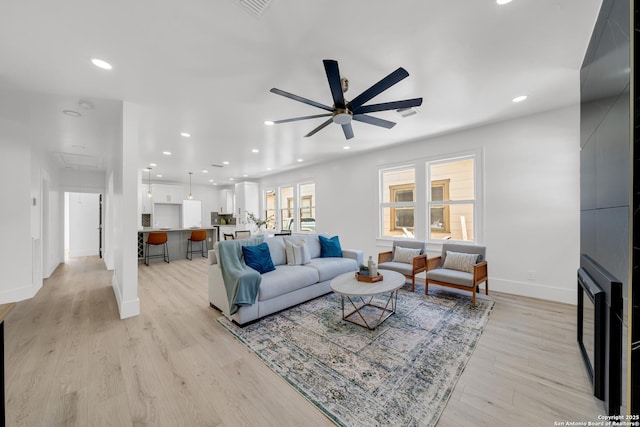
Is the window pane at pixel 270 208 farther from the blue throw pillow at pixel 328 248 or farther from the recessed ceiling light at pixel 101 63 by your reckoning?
the recessed ceiling light at pixel 101 63

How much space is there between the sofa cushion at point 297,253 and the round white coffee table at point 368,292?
0.90m

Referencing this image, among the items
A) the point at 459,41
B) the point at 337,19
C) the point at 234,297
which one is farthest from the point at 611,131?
the point at 234,297

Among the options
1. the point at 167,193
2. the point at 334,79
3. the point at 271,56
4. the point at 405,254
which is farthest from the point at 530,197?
the point at 167,193

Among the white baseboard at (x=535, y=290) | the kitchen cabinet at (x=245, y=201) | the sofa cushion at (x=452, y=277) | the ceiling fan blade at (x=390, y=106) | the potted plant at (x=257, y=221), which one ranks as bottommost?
the white baseboard at (x=535, y=290)

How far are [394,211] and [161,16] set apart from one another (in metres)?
4.76

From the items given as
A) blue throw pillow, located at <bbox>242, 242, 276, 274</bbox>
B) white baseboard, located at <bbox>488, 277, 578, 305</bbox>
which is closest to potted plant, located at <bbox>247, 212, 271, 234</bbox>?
blue throw pillow, located at <bbox>242, 242, 276, 274</bbox>

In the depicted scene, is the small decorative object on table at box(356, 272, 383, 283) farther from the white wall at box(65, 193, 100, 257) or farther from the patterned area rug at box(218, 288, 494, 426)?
the white wall at box(65, 193, 100, 257)

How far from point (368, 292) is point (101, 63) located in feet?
11.2

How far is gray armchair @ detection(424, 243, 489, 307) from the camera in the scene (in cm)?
328

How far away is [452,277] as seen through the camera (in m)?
3.41

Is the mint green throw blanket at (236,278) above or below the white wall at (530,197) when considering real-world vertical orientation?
below

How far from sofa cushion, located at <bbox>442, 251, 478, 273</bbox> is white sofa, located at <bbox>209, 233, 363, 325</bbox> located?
58.5 inches

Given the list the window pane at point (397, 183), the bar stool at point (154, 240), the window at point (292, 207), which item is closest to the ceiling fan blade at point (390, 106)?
the window pane at point (397, 183)

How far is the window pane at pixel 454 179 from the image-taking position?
4297 millimetres
